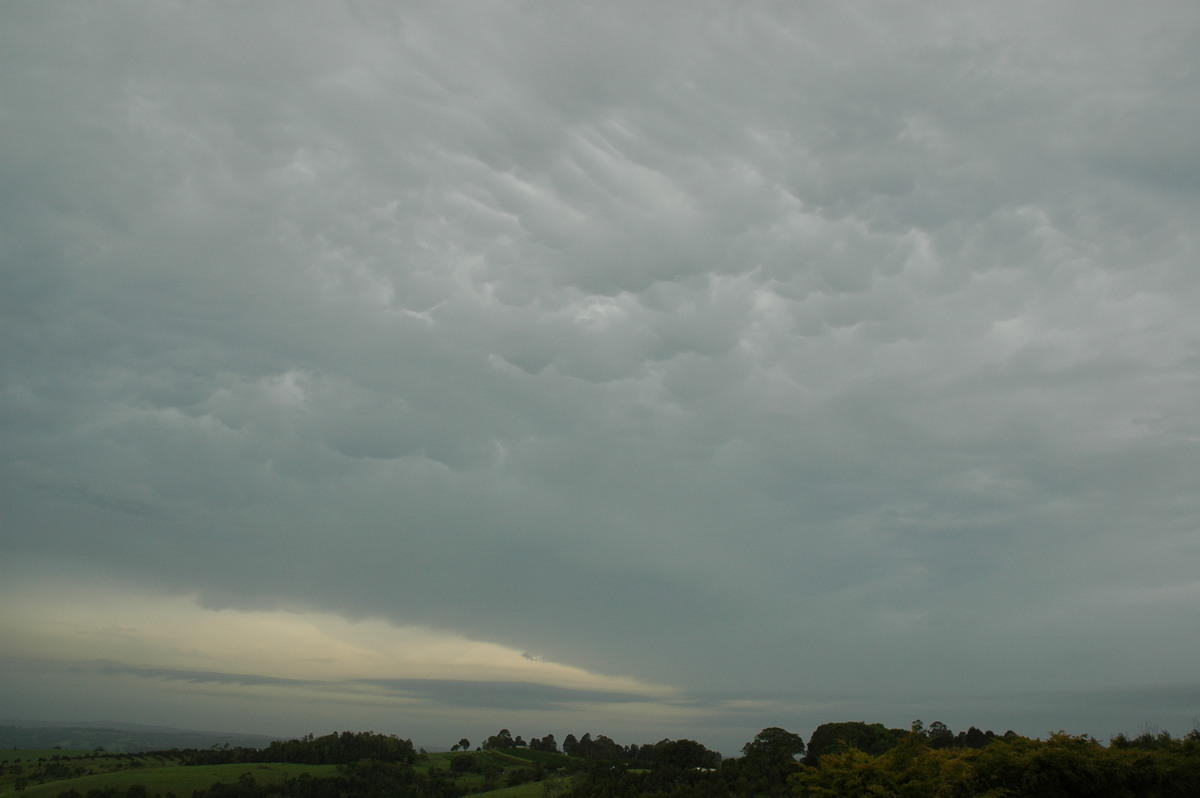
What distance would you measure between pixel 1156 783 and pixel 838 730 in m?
90.5

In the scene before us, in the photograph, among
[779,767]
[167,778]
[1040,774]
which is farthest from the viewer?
[167,778]

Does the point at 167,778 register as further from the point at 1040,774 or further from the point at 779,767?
the point at 1040,774

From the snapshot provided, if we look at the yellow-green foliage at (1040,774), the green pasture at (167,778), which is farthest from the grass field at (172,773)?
the yellow-green foliage at (1040,774)

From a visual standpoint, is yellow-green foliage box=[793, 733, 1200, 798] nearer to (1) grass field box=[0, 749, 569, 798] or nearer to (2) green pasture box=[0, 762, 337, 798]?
(1) grass field box=[0, 749, 569, 798]

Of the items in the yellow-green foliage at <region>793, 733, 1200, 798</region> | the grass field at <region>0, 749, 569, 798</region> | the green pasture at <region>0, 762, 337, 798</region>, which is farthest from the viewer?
the grass field at <region>0, 749, 569, 798</region>

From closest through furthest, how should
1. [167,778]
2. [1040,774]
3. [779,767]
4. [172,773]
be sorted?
1. [1040,774]
2. [779,767]
3. [167,778]
4. [172,773]

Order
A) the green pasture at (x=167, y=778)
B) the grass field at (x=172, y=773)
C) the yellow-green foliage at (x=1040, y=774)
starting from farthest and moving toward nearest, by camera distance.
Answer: the grass field at (x=172, y=773), the green pasture at (x=167, y=778), the yellow-green foliage at (x=1040, y=774)

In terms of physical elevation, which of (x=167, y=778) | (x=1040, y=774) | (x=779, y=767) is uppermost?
(x=1040, y=774)

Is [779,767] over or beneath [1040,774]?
beneath

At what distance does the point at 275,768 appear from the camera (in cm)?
14038

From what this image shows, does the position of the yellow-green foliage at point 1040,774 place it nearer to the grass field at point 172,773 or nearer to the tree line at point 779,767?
the tree line at point 779,767

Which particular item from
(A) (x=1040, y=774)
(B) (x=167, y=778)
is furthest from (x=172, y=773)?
(A) (x=1040, y=774)

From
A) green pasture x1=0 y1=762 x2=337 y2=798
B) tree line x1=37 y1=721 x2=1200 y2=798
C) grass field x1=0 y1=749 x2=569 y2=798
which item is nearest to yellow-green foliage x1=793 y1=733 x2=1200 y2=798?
tree line x1=37 y1=721 x2=1200 y2=798

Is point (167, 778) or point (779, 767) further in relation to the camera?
point (167, 778)
